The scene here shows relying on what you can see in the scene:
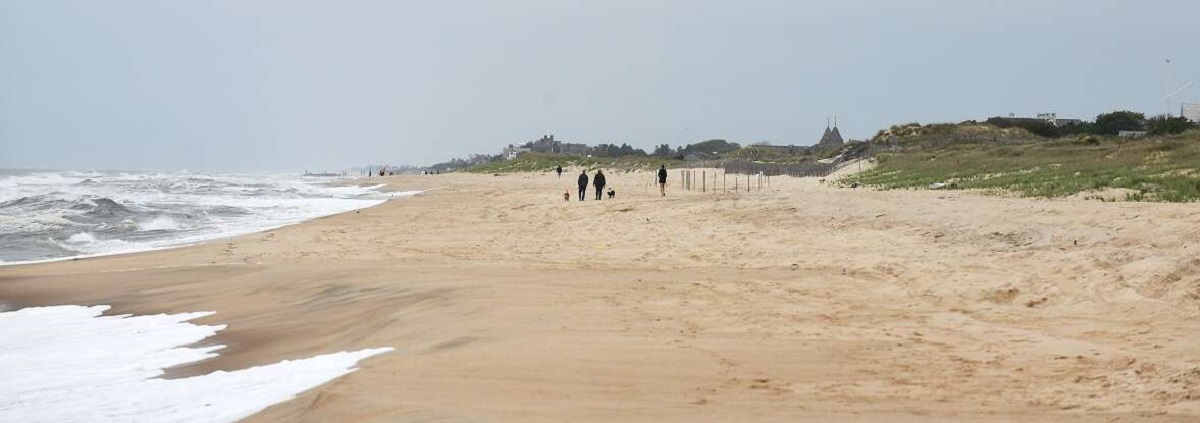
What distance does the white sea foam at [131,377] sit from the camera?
7.48 meters

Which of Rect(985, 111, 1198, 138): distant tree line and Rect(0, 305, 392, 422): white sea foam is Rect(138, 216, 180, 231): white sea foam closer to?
Rect(0, 305, 392, 422): white sea foam

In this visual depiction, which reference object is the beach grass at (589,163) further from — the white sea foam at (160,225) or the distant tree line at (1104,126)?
the white sea foam at (160,225)

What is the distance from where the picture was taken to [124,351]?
10320mm

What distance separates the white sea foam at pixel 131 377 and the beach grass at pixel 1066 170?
1358 cm

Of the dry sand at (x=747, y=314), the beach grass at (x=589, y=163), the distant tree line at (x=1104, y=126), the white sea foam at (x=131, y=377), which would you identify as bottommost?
the white sea foam at (x=131, y=377)

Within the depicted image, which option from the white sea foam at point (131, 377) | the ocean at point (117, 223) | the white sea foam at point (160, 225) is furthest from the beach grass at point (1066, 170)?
the white sea foam at point (160, 225)

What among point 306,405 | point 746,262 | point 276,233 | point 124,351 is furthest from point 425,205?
point 306,405

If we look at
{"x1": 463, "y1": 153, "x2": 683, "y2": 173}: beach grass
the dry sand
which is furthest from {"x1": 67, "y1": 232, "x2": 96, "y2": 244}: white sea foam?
{"x1": 463, "y1": 153, "x2": 683, "y2": 173}: beach grass

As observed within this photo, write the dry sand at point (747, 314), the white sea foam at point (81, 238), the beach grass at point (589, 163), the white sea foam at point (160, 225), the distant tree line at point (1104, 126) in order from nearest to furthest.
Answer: the dry sand at point (747, 314), the white sea foam at point (81, 238), the white sea foam at point (160, 225), the distant tree line at point (1104, 126), the beach grass at point (589, 163)

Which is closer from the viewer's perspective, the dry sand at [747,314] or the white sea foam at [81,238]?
the dry sand at [747,314]

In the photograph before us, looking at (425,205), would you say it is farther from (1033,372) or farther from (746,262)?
(1033,372)

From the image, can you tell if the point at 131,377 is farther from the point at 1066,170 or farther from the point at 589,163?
the point at 589,163

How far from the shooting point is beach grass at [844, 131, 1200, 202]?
18953mm

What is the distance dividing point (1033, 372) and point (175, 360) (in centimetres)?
766
